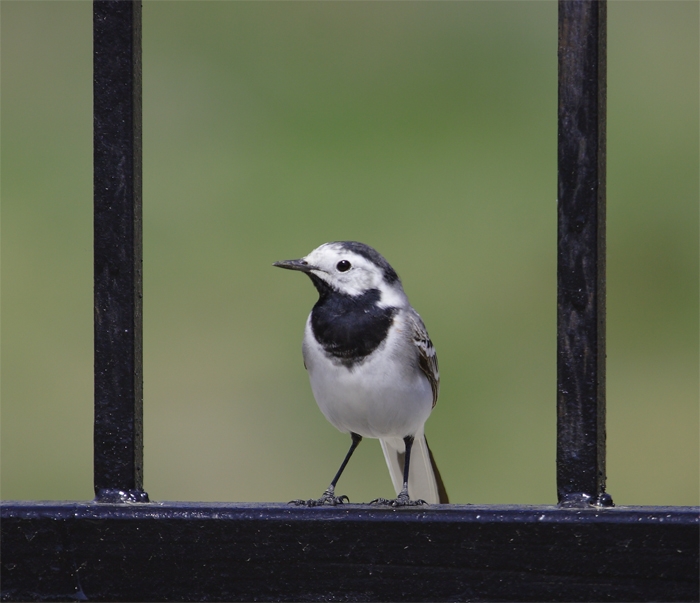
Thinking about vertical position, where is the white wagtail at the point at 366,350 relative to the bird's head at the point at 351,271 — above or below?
below

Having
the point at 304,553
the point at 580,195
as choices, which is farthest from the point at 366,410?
the point at 580,195

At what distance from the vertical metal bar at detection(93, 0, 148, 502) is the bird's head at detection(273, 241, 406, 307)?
61cm

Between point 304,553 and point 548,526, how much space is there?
381mm

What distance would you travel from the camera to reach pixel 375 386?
2338 millimetres

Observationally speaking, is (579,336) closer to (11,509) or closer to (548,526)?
(548,526)

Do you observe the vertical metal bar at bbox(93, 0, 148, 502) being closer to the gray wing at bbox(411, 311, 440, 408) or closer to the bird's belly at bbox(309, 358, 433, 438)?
the bird's belly at bbox(309, 358, 433, 438)

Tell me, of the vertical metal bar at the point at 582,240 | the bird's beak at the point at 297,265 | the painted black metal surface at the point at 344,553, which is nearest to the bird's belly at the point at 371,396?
the bird's beak at the point at 297,265

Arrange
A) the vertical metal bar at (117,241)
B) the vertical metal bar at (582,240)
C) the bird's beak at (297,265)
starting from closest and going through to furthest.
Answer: the vertical metal bar at (582,240) → the vertical metal bar at (117,241) → the bird's beak at (297,265)

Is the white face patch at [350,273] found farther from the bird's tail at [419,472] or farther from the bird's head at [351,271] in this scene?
the bird's tail at [419,472]

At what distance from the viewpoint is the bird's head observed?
2.18 meters

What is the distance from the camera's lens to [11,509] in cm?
158

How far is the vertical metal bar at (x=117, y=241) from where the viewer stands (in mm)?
1537

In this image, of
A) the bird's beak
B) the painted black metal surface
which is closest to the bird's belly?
the bird's beak

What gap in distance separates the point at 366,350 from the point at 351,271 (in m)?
0.21
